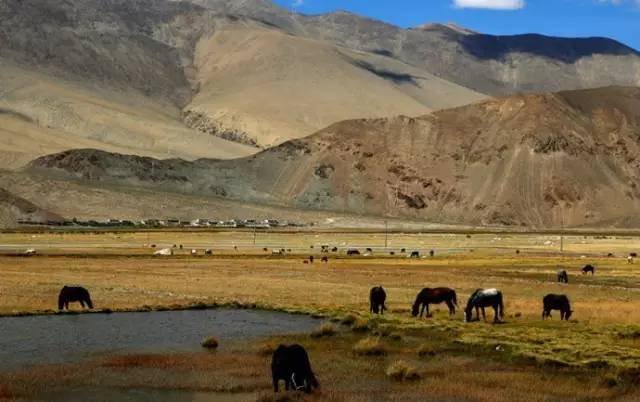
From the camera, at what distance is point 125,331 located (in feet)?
97.6

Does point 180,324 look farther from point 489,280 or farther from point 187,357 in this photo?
point 489,280

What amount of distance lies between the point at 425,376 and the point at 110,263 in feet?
174

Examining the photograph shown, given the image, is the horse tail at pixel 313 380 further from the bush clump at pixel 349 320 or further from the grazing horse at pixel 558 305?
the grazing horse at pixel 558 305

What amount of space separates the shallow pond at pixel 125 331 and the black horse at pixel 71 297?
1529 millimetres

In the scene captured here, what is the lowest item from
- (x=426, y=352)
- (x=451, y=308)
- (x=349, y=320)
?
(x=426, y=352)

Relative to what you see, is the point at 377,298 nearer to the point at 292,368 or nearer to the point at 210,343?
the point at 210,343

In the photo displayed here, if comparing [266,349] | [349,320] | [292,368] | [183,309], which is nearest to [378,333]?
[349,320]

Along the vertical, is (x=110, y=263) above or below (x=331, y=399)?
above

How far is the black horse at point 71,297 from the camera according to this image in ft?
114

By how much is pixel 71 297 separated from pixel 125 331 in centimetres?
627

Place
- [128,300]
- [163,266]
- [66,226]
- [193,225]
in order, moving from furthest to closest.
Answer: [193,225] → [66,226] → [163,266] → [128,300]

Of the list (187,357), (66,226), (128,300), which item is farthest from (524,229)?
(187,357)

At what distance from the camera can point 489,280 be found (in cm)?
5566

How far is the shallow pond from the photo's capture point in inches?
1001
